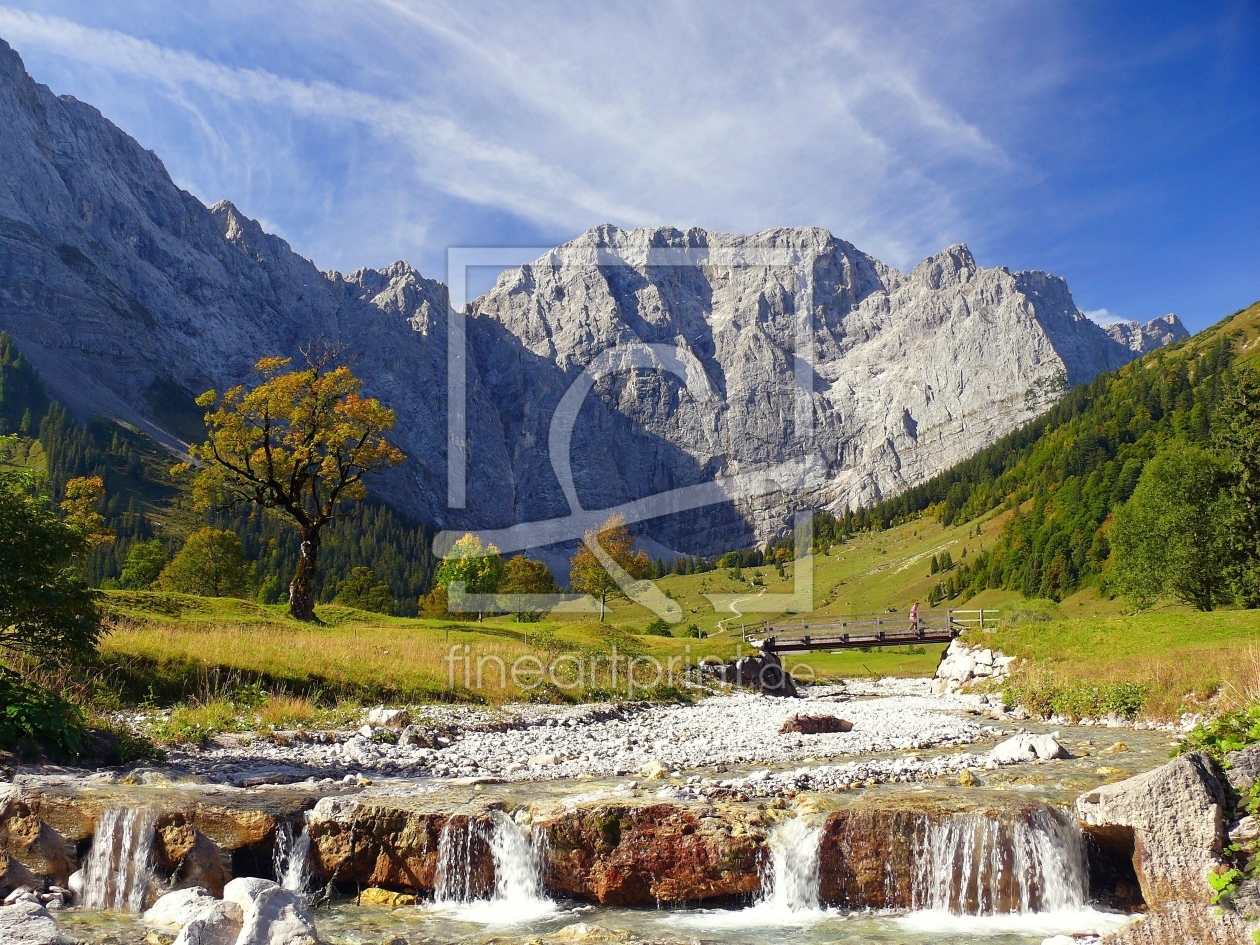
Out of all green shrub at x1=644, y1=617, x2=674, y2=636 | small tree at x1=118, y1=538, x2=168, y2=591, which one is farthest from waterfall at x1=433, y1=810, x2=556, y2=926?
small tree at x1=118, y1=538, x2=168, y2=591

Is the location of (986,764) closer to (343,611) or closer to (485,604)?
(343,611)

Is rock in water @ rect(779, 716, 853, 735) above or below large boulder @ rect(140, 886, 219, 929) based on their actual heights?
below

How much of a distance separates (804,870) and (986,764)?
8.06m

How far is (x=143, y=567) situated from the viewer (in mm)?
79625

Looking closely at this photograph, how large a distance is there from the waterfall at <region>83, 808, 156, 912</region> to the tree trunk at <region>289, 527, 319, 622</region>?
27.2m

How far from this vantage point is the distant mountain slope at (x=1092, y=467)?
12581cm

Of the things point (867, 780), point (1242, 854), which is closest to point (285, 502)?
point (867, 780)

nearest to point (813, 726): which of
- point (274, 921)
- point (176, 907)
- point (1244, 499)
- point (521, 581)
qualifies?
point (176, 907)

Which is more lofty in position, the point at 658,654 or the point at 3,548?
the point at 3,548

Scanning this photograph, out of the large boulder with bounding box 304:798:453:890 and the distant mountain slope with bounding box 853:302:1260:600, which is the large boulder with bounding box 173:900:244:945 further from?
the distant mountain slope with bounding box 853:302:1260:600

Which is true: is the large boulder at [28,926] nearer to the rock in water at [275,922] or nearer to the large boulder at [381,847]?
the rock in water at [275,922]

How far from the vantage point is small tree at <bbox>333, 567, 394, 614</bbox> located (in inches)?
3799

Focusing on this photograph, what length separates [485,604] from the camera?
8569cm

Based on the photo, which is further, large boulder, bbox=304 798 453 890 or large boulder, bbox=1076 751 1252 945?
large boulder, bbox=304 798 453 890
